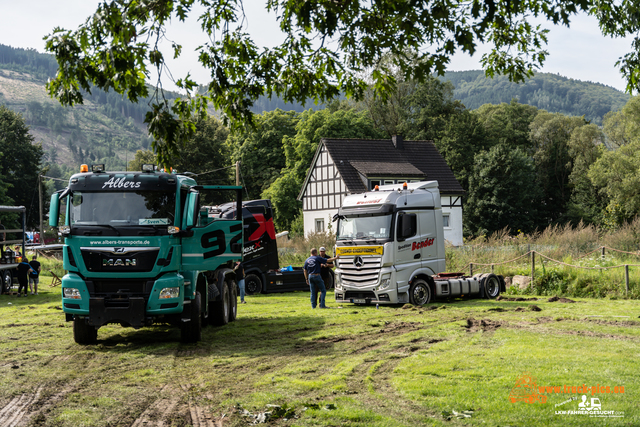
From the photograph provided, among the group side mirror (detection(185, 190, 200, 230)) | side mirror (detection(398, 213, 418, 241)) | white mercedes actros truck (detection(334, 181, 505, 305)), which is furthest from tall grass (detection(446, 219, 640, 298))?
side mirror (detection(185, 190, 200, 230))

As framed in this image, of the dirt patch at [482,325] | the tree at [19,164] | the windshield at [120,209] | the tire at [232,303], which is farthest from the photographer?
the tree at [19,164]

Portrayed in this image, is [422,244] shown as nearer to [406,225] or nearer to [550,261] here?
[406,225]

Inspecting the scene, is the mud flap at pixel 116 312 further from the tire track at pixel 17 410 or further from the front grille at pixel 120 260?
the tire track at pixel 17 410

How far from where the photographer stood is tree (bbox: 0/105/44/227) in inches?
2482

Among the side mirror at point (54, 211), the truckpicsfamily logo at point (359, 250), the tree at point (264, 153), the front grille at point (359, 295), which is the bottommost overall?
the front grille at point (359, 295)

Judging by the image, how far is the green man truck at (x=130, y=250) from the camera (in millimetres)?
11195

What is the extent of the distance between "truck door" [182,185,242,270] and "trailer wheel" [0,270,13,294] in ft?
54.2

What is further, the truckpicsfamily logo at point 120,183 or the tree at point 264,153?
the tree at point 264,153

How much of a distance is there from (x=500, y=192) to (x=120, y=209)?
165 feet

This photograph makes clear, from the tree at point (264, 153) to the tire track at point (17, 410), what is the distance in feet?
171

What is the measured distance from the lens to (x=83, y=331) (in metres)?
11.8

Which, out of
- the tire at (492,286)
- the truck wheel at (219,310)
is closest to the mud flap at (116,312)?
the truck wheel at (219,310)

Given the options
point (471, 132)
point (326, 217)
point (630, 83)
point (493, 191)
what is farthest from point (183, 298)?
point (471, 132)

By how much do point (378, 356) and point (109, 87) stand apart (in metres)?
5.71
